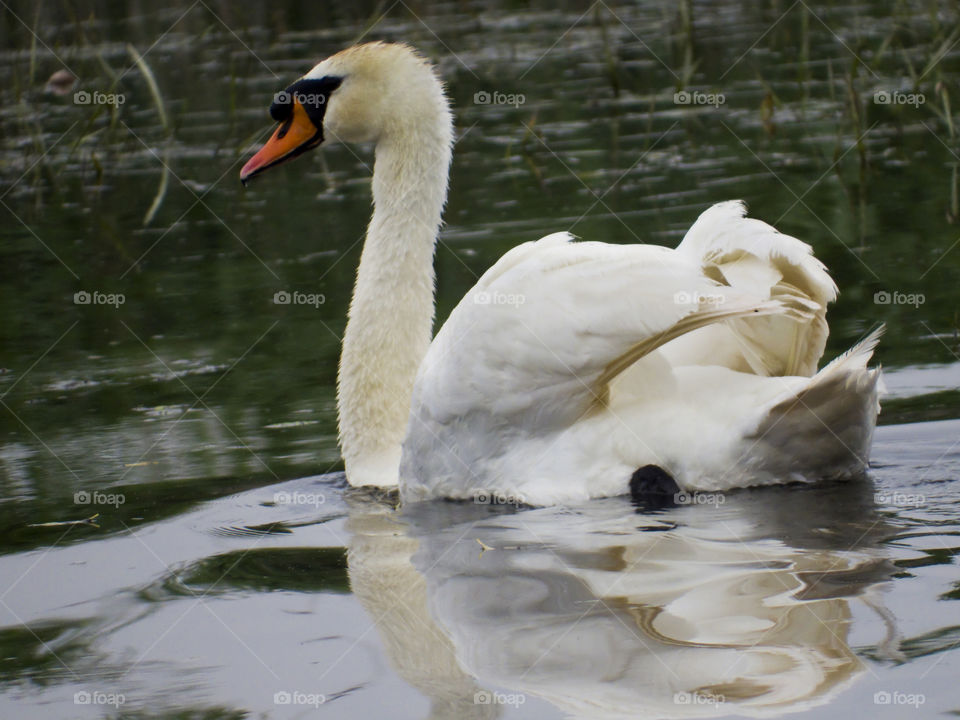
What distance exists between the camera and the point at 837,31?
580 inches

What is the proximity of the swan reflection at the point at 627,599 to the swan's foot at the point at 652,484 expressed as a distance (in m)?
A: 0.08

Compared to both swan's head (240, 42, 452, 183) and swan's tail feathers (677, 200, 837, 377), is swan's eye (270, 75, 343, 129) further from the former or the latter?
swan's tail feathers (677, 200, 837, 377)

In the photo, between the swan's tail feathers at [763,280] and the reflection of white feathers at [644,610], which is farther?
the swan's tail feathers at [763,280]

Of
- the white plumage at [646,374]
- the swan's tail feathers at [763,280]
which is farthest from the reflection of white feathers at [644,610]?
the swan's tail feathers at [763,280]

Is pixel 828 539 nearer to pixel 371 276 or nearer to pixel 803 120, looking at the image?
pixel 371 276

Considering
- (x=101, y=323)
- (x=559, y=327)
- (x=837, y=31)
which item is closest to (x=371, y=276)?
(x=559, y=327)

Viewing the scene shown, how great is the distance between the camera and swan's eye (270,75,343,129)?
6.21m

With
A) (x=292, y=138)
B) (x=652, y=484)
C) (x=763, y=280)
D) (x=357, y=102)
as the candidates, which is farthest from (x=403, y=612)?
(x=292, y=138)

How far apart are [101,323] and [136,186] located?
359 cm

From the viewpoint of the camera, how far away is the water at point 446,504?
3533 millimetres

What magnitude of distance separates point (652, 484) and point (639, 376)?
0.36 metres

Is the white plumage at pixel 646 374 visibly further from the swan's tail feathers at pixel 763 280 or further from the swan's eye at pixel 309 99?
the swan's eye at pixel 309 99

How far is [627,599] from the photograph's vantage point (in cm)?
386

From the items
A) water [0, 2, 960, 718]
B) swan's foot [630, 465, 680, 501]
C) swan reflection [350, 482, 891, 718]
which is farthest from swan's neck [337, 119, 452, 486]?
swan's foot [630, 465, 680, 501]
